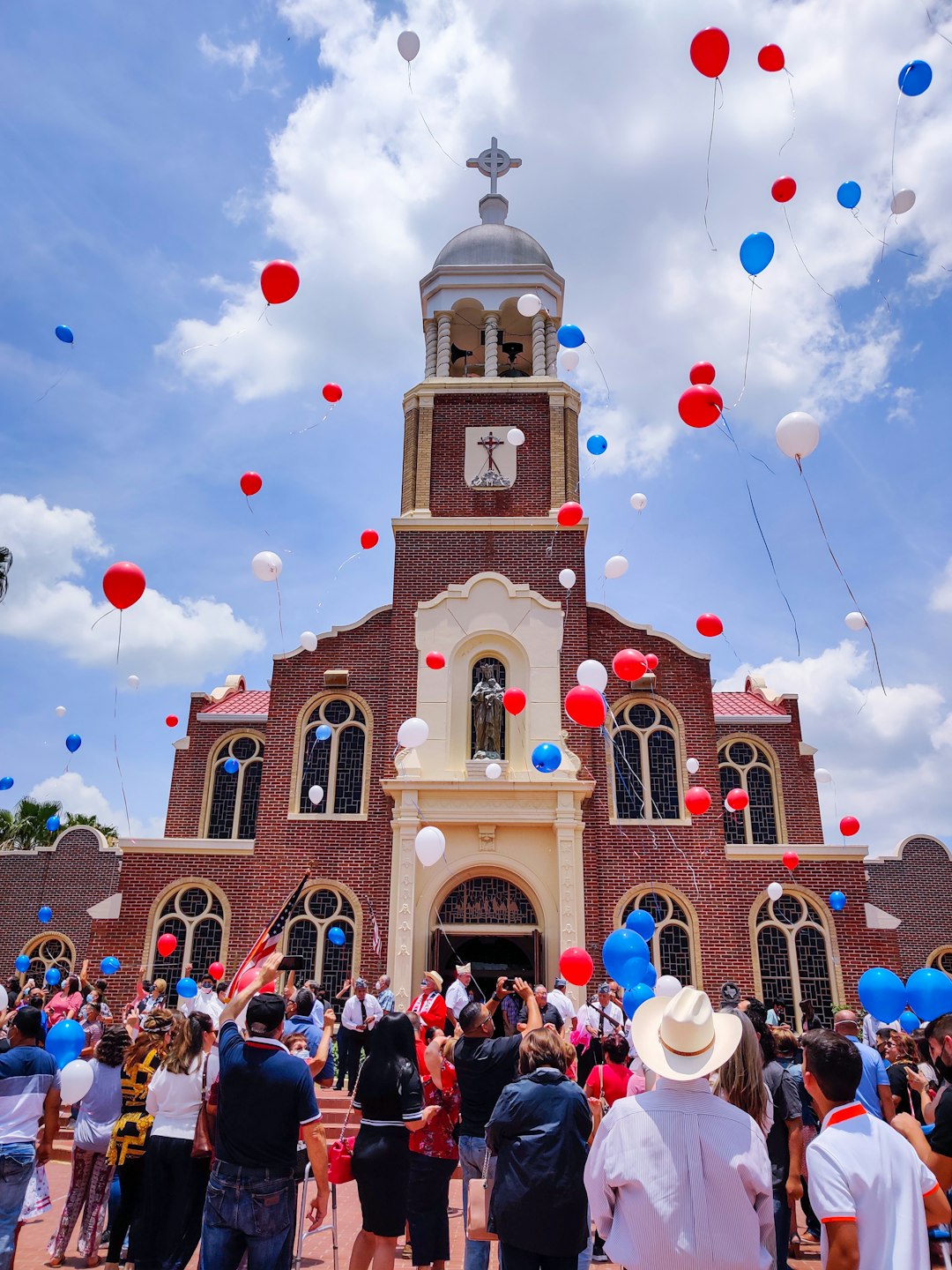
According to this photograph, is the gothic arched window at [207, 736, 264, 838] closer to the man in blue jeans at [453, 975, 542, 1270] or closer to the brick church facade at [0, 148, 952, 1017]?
the brick church facade at [0, 148, 952, 1017]

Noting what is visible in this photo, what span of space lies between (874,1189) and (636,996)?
6160mm

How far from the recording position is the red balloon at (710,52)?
7922 mm

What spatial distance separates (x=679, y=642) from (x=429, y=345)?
9.44 meters

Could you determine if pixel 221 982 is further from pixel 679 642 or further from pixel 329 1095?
pixel 679 642

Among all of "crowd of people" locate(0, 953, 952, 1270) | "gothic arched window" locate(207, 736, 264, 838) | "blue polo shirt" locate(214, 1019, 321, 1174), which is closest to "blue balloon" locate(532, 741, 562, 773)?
"crowd of people" locate(0, 953, 952, 1270)

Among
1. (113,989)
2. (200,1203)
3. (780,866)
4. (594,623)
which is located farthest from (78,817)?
(200,1203)

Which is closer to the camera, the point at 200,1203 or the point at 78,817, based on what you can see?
the point at 200,1203

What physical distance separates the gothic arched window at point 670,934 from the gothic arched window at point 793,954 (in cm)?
123

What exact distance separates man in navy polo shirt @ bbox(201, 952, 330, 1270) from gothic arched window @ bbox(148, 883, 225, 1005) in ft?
44.3

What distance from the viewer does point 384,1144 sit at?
4.97 metres

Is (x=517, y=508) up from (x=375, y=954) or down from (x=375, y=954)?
up

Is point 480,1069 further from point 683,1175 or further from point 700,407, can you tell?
point 700,407

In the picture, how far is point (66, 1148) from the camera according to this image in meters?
10.7

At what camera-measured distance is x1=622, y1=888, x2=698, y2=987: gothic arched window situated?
16.3 metres
